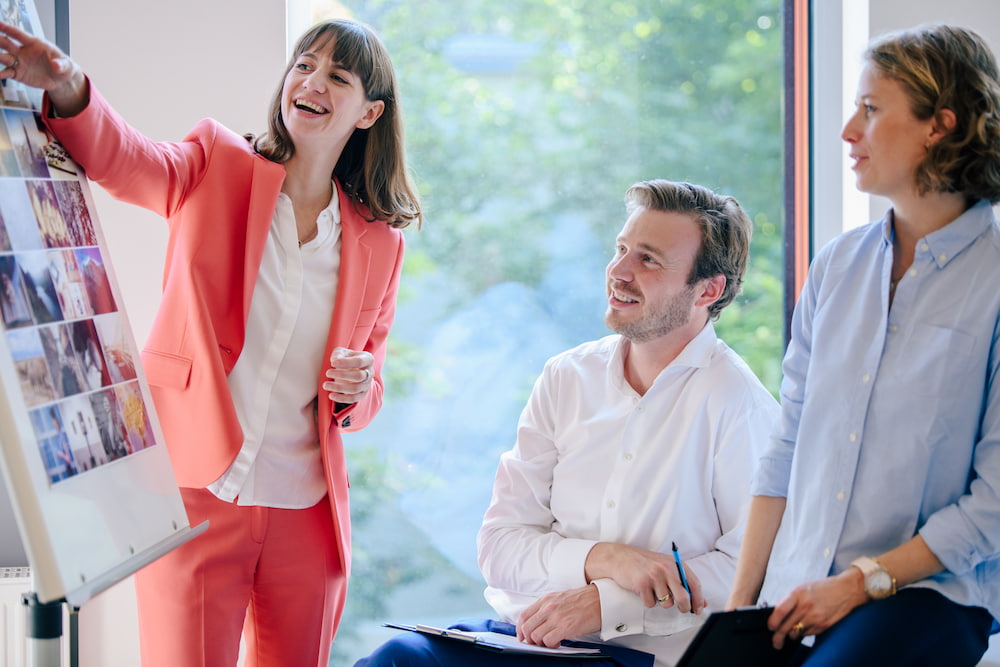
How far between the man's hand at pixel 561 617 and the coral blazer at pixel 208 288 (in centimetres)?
42

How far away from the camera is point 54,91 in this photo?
1.36m

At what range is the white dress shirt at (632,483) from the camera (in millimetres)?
1827

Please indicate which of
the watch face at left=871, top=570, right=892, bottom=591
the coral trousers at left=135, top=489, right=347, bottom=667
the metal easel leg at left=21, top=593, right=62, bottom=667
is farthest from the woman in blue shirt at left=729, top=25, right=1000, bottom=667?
the metal easel leg at left=21, top=593, right=62, bottom=667

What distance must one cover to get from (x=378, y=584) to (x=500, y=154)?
139cm

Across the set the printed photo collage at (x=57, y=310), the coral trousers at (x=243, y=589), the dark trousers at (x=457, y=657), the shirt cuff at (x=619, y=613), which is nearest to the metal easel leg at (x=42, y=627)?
the printed photo collage at (x=57, y=310)

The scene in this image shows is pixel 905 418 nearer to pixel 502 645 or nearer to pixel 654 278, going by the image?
pixel 654 278

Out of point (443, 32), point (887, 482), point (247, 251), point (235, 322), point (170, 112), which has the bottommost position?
point (887, 482)

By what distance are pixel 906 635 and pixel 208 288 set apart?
4.52 ft

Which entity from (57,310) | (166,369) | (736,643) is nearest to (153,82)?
(166,369)

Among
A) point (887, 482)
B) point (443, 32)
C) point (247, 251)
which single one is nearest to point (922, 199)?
point (887, 482)

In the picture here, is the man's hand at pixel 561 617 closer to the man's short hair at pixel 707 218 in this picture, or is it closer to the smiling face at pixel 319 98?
the man's short hair at pixel 707 218

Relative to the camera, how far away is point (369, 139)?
2.05 m

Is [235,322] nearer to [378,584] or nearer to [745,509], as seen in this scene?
[745,509]

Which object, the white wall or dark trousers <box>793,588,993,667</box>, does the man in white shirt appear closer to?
dark trousers <box>793,588,993,667</box>
